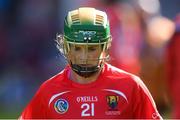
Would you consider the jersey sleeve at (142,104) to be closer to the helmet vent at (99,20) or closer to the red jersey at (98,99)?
the red jersey at (98,99)

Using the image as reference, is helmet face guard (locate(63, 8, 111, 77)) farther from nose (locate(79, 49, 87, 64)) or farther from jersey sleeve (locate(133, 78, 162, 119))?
jersey sleeve (locate(133, 78, 162, 119))

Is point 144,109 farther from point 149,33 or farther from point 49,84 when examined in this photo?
point 149,33

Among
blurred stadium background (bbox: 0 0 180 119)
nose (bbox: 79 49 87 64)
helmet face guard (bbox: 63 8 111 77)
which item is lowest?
blurred stadium background (bbox: 0 0 180 119)

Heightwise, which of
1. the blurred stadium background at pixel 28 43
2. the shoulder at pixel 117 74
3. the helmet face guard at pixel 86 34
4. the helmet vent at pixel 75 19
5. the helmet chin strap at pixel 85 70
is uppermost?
the helmet vent at pixel 75 19

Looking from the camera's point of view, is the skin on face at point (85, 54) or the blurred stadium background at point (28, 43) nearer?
the skin on face at point (85, 54)

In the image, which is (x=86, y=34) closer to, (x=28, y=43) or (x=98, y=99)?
(x=98, y=99)

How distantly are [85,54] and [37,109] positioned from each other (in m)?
0.64

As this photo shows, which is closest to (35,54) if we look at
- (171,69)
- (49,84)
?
(171,69)

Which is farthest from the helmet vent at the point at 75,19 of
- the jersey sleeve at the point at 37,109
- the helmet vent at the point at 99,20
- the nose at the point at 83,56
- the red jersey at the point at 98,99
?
the jersey sleeve at the point at 37,109

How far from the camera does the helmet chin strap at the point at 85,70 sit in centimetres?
779

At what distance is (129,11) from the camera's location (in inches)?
518

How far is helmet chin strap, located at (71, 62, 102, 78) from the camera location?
7789 mm

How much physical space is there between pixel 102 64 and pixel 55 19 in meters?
7.62

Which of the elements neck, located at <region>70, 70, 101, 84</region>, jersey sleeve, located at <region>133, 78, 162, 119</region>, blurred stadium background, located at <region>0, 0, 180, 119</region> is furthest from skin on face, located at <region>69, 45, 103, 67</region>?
blurred stadium background, located at <region>0, 0, 180, 119</region>
